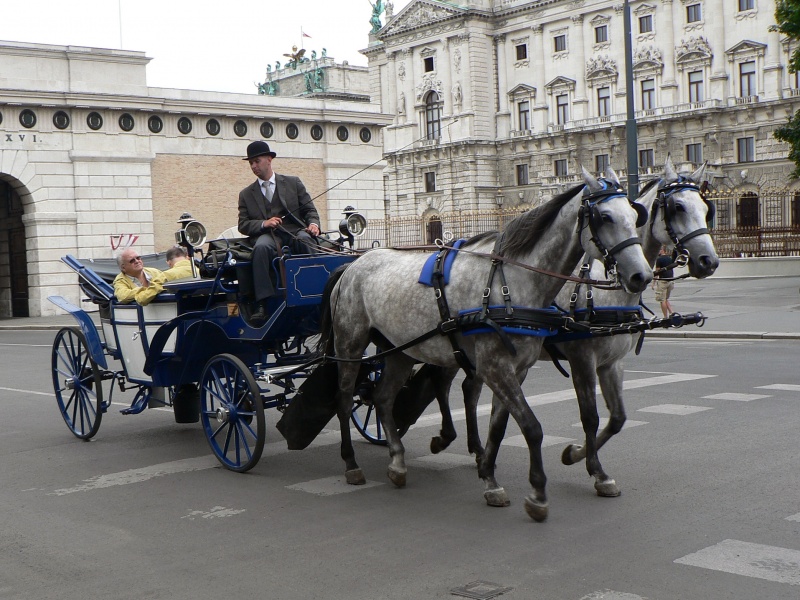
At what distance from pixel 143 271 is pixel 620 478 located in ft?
16.0

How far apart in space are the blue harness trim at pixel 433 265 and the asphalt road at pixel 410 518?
146cm

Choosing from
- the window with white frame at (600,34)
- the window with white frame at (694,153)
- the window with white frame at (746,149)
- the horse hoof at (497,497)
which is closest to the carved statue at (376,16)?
the window with white frame at (600,34)

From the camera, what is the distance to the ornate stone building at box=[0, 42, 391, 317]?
104ft

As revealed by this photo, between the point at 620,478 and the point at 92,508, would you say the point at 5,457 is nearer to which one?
the point at 92,508

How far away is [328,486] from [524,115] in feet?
229

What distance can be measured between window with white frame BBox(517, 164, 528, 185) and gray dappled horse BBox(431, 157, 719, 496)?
223 feet

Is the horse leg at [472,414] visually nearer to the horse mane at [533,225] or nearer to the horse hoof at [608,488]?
the horse hoof at [608,488]

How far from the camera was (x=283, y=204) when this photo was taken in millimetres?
8219

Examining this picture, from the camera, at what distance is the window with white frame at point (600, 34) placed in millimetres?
68037

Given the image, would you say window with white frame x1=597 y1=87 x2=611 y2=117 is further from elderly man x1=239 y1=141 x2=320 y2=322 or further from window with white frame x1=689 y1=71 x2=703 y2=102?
elderly man x1=239 y1=141 x2=320 y2=322

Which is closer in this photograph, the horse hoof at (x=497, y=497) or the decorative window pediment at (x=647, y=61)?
the horse hoof at (x=497, y=497)

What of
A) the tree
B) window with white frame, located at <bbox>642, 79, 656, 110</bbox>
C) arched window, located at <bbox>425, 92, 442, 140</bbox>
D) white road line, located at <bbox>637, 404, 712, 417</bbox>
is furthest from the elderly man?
arched window, located at <bbox>425, 92, 442, 140</bbox>

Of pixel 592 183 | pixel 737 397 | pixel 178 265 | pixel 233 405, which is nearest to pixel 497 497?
pixel 592 183

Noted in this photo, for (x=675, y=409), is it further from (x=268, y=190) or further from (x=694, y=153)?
(x=694, y=153)
